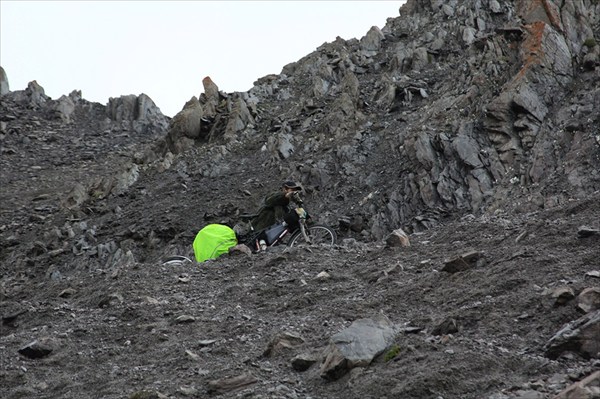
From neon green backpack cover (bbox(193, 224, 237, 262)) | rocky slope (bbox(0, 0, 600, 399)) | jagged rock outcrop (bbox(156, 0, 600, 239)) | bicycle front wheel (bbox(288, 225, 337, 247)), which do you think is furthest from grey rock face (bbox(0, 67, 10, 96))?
bicycle front wheel (bbox(288, 225, 337, 247))

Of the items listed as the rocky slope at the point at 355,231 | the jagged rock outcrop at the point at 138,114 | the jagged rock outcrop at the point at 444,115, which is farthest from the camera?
the jagged rock outcrop at the point at 138,114

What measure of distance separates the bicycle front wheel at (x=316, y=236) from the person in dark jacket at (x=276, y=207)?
587 millimetres

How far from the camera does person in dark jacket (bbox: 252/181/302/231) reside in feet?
51.1

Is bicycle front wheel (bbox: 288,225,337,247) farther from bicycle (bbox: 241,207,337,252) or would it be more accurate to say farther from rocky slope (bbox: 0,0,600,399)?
rocky slope (bbox: 0,0,600,399)

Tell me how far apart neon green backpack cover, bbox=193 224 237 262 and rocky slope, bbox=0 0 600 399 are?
755 mm

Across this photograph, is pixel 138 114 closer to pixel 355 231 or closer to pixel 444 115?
pixel 444 115

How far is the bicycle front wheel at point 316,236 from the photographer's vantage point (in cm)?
1516

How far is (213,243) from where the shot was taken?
1506cm

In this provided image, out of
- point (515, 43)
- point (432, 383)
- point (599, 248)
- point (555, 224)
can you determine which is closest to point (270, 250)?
point (555, 224)

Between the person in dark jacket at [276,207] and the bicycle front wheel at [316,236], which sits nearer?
the bicycle front wheel at [316,236]

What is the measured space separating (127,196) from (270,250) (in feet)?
43.0

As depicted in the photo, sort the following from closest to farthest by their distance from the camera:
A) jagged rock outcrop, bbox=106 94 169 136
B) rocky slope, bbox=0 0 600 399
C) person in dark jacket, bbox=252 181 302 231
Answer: rocky slope, bbox=0 0 600 399, person in dark jacket, bbox=252 181 302 231, jagged rock outcrop, bbox=106 94 169 136

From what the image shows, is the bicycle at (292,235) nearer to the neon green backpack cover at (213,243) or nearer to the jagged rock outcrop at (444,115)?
the neon green backpack cover at (213,243)

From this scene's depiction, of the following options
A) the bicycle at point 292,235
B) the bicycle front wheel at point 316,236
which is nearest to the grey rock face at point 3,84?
the bicycle at point 292,235
